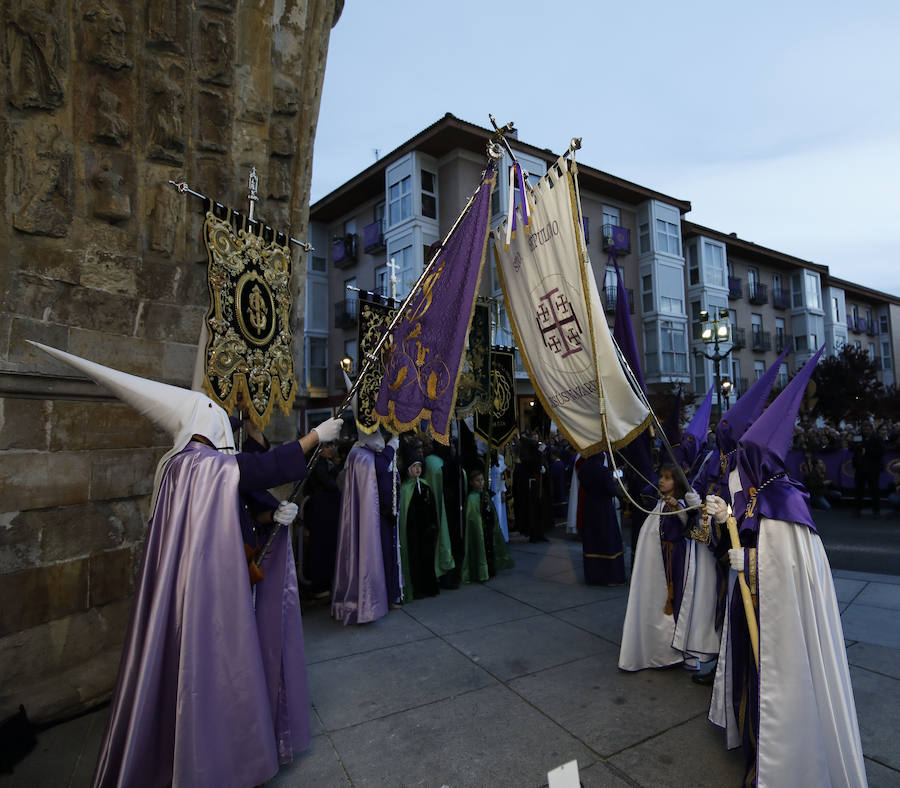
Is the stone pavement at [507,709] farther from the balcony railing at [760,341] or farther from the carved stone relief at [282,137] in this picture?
the balcony railing at [760,341]

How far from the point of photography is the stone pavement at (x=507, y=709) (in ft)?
10.1

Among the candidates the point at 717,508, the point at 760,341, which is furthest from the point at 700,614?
the point at 760,341

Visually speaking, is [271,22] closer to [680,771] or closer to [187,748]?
[187,748]

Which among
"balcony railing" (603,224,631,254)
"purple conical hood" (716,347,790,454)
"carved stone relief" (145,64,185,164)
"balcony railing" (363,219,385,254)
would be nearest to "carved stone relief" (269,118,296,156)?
"carved stone relief" (145,64,185,164)

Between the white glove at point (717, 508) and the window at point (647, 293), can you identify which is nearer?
the white glove at point (717, 508)

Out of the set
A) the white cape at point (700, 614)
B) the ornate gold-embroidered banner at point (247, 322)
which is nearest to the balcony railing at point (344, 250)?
the ornate gold-embroidered banner at point (247, 322)

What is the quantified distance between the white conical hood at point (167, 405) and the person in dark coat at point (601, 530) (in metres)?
5.14

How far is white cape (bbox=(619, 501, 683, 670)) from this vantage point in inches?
172

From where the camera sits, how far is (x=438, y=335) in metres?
4.42

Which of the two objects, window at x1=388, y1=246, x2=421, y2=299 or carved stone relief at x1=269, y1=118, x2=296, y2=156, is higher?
window at x1=388, y1=246, x2=421, y2=299

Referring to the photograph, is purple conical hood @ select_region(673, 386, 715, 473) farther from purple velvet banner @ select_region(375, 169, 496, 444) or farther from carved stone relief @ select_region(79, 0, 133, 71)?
carved stone relief @ select_region(79, 0, 133, 71)

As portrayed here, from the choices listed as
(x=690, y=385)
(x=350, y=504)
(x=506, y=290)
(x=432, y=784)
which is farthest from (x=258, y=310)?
(x=690, y=385)

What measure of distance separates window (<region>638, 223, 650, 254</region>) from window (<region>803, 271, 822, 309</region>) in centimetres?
1528

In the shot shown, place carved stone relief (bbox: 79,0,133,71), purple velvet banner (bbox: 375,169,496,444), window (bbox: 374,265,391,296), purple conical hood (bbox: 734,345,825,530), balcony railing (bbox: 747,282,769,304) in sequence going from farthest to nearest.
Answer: balcony railing (bbox: 747,282,769,304) < window (bbox: 374,265,391,296) < purple velvet banner (bbox: 375,169,496,444) < carved stone relief (bbox: 79,0,133,71) < purple conical hood (bbox: 734,345,825,530)
